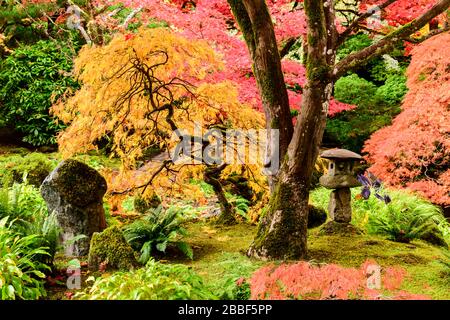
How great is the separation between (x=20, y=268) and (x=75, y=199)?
3.82 ft

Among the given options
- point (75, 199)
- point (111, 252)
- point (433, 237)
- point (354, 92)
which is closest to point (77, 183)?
point (75, 199)

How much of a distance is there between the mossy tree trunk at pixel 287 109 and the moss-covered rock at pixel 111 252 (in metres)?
1.37

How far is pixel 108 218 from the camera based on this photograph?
22.1 ft

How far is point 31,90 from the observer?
11.9 metres

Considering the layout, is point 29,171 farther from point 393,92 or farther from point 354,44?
point 354,44

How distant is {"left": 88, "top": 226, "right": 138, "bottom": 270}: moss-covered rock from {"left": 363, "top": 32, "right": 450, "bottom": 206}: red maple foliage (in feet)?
20.7

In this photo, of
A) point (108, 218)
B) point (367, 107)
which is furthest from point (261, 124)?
point (367, 107)

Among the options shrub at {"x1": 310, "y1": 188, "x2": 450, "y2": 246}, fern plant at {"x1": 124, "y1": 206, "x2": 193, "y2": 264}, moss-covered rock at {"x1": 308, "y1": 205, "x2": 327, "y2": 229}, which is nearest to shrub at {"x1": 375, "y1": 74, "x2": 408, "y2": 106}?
shrub at {"x1": 310, "y1": 188, "x2": 450, "y2": 246}

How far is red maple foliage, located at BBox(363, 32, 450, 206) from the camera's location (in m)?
8.12

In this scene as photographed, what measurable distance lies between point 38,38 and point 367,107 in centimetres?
1078

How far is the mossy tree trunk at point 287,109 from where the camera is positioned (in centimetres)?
430

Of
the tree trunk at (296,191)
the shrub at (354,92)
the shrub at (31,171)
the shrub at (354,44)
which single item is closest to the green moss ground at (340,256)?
the tree trunk at (296,191)

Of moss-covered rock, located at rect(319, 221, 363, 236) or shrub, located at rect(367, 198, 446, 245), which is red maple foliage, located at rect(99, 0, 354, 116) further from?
shrub, located at rect(367, 198, 446, 245)
